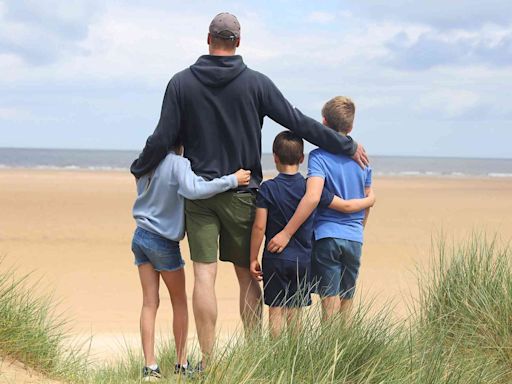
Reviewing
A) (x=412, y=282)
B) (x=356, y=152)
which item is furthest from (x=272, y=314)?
(x=412, y=282)

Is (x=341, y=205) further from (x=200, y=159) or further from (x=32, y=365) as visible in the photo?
(x=32, y=365)

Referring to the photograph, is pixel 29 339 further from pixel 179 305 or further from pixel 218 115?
pixel 218 115

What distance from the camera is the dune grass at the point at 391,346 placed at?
11.8ft

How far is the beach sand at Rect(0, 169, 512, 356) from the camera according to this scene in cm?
876

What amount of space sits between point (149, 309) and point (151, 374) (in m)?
0.36

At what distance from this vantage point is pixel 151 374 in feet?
14.0

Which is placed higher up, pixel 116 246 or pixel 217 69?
pixel 217 69

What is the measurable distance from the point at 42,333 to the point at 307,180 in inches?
68.2

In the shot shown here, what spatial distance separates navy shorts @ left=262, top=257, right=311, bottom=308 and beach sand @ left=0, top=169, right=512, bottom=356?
0.93 metres

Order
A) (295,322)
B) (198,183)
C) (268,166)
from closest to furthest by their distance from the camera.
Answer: (295,322) < (198,183) < (268,166)

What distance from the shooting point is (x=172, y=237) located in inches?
166

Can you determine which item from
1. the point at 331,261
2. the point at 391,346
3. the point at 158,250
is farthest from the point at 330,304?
the point at 158,250

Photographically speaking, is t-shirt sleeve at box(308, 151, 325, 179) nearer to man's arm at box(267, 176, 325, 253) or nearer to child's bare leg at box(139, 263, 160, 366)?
man's arm at box(267, 176, 325, 253)

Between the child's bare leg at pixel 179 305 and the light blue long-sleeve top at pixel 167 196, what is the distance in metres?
0.24
